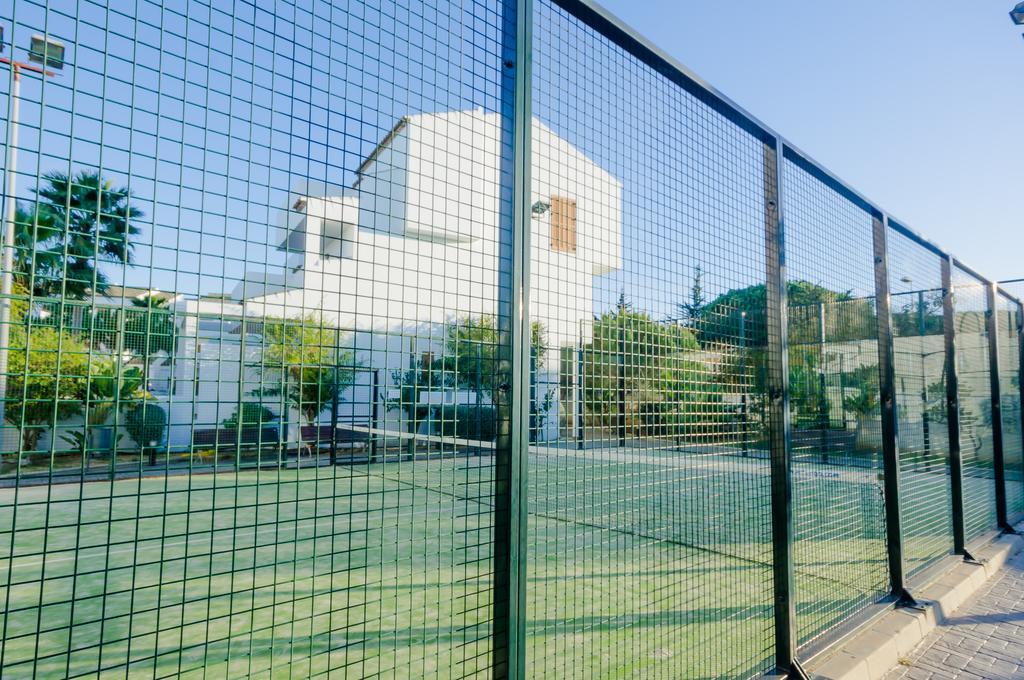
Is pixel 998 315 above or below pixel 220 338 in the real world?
above

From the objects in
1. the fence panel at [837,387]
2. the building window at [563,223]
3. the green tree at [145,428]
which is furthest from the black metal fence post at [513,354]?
the fence panel at [837,387]

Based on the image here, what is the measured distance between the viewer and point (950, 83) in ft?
22.2

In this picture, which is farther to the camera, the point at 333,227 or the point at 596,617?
the point at 596,617

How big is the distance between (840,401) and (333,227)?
348 centimetres

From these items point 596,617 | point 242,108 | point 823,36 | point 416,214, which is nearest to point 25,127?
point 242,108

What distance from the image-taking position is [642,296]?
220 centimetres

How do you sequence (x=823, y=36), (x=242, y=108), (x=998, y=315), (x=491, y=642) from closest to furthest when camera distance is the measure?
(x=242, y=108) < (x=491, y=642) < (x=823, y=36) < (x=998, y=315)

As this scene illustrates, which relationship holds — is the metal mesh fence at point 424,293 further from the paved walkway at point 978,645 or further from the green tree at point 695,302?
the paved walkway at point 978,645

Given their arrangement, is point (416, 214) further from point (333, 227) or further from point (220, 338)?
point (220, 338)

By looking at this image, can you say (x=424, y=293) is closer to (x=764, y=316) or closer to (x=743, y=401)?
(x=743, y=401)

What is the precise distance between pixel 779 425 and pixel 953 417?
3133 mm

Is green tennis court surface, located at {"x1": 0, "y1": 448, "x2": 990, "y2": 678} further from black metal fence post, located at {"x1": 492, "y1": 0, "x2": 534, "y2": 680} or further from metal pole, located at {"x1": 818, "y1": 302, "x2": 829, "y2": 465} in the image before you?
metal pole, located at {"x1": 818, "y1": 302, "x2": 829, "y2": 465}

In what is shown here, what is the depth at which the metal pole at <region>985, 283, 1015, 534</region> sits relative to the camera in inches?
227

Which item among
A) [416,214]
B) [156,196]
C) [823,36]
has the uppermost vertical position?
[823,36]
